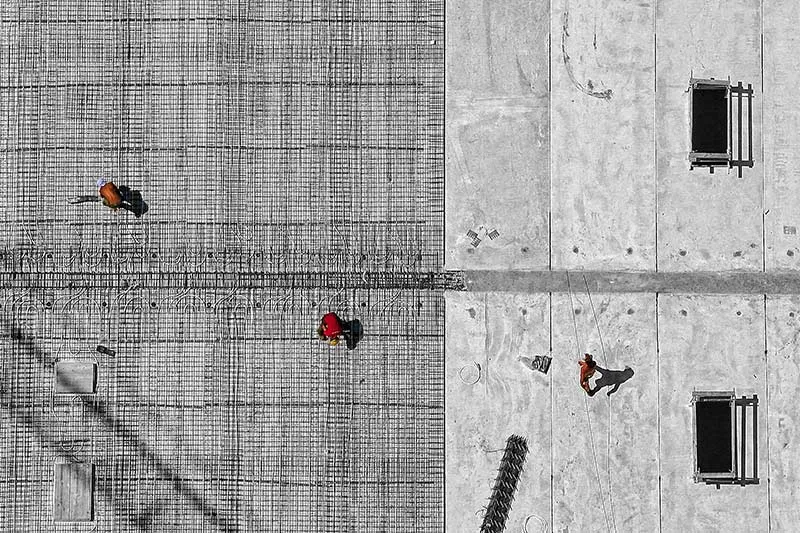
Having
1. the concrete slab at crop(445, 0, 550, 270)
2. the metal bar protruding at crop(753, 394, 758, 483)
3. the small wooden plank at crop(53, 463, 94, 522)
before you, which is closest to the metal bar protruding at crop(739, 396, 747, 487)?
the metal bar protruding at crop(753, 394, 758, 483)

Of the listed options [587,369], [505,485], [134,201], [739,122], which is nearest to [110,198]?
[134,201]

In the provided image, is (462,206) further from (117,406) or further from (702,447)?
(117,406)

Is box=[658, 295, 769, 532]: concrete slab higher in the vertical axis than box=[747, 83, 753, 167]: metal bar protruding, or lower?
lower

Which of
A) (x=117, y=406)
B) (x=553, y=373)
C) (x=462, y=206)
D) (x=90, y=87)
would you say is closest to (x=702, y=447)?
(x=553, y=373)

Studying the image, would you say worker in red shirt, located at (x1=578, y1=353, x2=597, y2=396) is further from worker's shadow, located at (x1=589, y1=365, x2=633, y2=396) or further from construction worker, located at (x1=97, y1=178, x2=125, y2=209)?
construction worker, located at (x1=97, y1=178, x2=125, y2=209)

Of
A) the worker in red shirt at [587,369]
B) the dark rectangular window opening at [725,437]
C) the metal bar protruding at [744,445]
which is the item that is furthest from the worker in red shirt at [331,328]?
the metal bar protruding at [744,445]

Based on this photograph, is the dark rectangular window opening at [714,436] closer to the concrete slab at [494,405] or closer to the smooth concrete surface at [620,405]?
the smooth concrete surface at [620,405]
